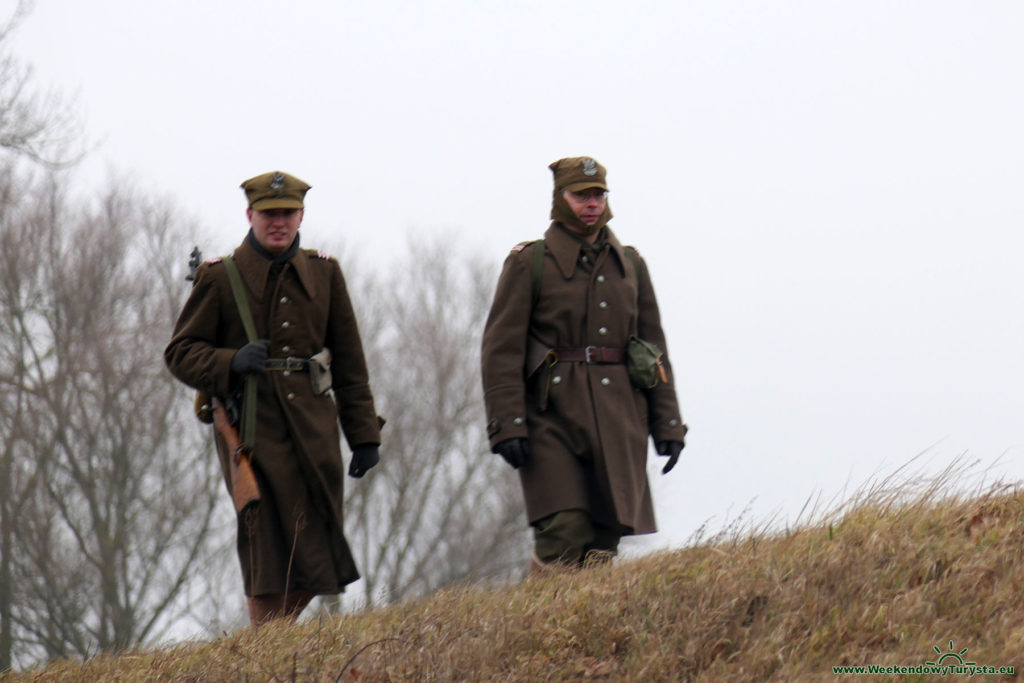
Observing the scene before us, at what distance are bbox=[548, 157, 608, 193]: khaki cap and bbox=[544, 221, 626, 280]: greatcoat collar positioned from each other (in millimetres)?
229

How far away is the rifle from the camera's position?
24.6 feet

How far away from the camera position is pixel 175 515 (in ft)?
104

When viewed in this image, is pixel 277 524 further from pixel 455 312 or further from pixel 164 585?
pixel 455 312

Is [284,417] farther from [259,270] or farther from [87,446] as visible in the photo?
[87,446]

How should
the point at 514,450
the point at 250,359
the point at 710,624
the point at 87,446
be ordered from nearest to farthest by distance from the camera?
the point at 710,624 < the point at 250,359 < the point at 514,450 < the point at 87,446

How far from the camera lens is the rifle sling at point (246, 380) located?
25.0ft

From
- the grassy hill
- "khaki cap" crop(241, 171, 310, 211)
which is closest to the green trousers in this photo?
the grassy hill

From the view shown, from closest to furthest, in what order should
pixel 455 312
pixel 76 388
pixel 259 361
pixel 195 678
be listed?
pixel 195 678 → pixel 259 361 → pixel 76 388 → pixel 455 312

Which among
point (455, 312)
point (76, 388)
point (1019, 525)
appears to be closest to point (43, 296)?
point (76, 388)

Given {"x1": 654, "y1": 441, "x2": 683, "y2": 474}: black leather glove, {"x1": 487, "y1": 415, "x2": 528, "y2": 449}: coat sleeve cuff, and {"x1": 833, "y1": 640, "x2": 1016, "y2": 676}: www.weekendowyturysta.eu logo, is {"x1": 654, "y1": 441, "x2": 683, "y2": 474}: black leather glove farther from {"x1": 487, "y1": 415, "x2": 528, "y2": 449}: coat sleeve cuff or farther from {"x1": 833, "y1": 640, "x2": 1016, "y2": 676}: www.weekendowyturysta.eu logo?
{"x1": 833, "y1": 640, "x2": 1016, "y2": 676}: www.weekendowyturysta.eu logo

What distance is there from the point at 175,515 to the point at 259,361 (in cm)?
2478

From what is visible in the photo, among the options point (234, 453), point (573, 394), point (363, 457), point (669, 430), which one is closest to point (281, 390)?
point (234, 453)

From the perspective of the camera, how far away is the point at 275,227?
7.82m

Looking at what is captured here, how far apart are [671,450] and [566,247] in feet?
3.73
